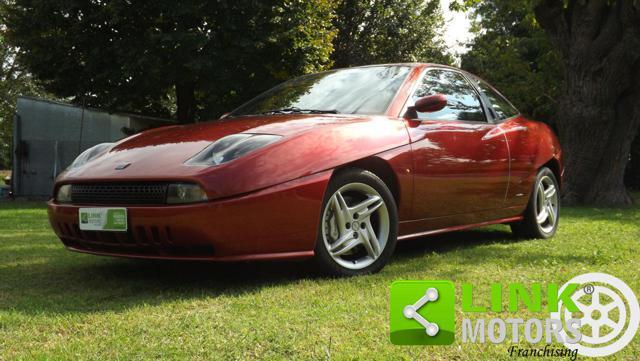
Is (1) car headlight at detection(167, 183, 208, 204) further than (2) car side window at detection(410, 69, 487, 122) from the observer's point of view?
No

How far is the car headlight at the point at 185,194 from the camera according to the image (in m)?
3.28

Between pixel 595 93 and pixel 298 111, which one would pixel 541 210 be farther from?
pixel 595 93

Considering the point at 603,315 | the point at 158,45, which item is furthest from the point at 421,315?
the point at 158,45

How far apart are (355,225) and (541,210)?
2647mm

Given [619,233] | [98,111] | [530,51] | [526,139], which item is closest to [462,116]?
[526,139]

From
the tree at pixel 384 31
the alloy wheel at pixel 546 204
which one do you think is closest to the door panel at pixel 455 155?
the alloy wheel at pixel 546 204

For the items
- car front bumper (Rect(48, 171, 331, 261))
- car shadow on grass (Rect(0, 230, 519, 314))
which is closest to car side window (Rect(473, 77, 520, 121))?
car shadow on grass (Rect(0, 230, 519, 314))

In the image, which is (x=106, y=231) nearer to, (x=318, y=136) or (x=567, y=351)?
(x=318, y=136)

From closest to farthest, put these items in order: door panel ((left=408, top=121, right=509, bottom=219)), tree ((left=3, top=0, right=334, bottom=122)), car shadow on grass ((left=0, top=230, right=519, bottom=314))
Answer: car shadow on grass ((left=0, top=230, right=519, bottom=314))
door panel ((left=408, top=121, right=509, bottom=219))
tree ((left=3, top=0, right=334, bottom=122))

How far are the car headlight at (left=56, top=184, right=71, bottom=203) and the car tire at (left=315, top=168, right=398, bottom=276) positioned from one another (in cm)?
152

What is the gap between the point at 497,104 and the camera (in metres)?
5.52

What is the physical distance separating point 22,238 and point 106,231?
3.30m

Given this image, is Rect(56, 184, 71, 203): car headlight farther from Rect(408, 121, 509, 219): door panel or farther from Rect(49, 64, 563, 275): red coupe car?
Rect(408, 121, 509, 219): door panel

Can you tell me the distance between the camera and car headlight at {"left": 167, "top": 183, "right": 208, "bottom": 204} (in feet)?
10.8
